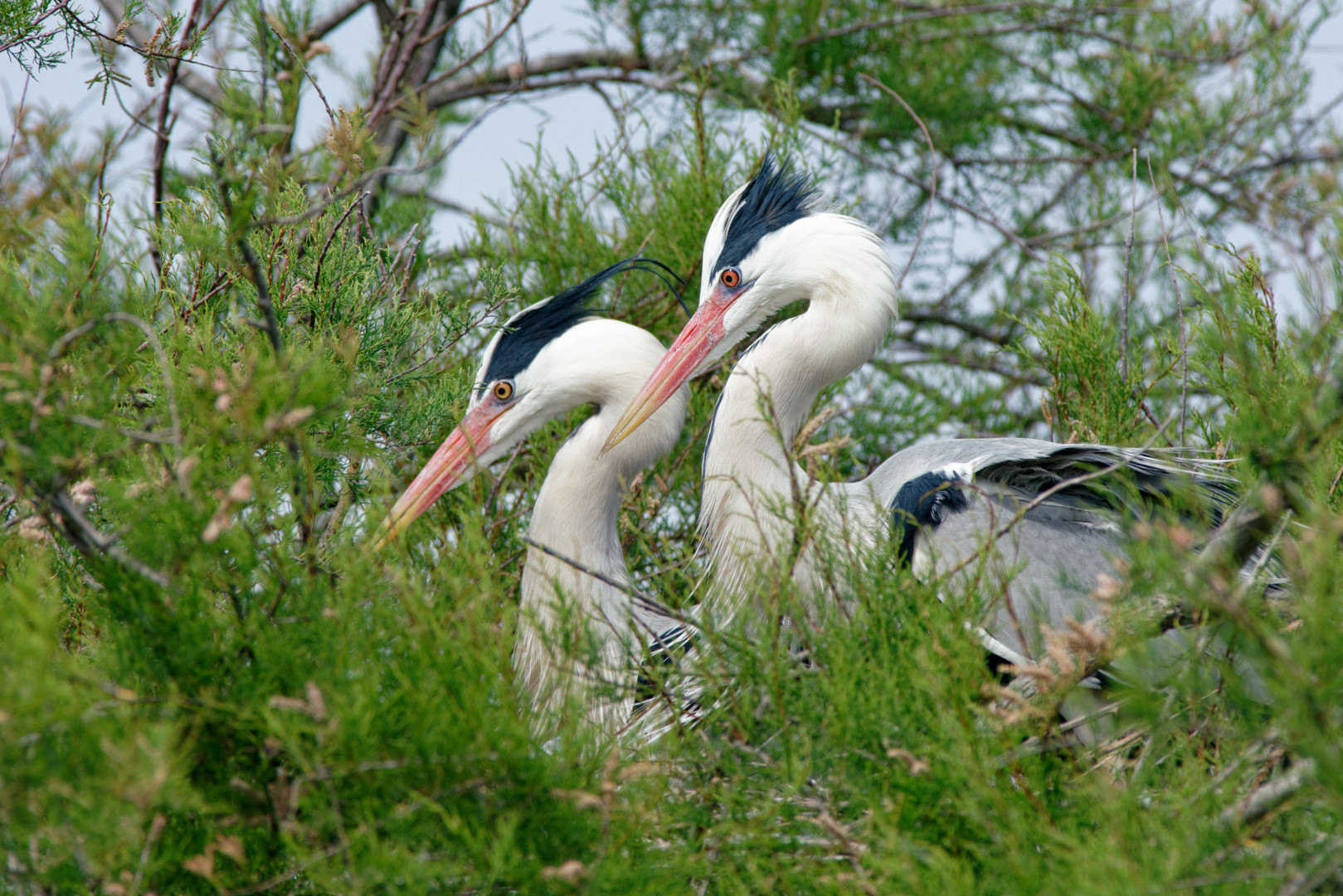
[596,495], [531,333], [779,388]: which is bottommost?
[596,495]

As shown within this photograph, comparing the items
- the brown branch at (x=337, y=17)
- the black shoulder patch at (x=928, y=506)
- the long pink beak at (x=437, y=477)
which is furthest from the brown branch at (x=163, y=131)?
the brown branch at (x=337, y=17)

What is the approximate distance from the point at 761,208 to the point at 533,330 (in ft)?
2.03

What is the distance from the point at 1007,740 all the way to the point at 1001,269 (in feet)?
9.65

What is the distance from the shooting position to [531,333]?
269 centimetres

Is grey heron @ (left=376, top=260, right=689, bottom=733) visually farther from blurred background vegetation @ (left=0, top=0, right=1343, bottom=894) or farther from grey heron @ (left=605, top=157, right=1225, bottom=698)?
blurred background vegetation @ (left=0, top=0, right=1343, bottom=894)

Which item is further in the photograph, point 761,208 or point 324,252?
point 761,208

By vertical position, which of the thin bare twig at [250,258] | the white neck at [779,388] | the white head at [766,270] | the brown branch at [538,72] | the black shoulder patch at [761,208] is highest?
the brown branch at [538,72]

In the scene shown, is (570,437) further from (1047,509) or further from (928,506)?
(1047,509)

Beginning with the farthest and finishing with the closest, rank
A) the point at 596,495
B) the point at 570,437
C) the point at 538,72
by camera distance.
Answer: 1. the point at 538,72
2. the point at 570,437
3. the point at 596,495

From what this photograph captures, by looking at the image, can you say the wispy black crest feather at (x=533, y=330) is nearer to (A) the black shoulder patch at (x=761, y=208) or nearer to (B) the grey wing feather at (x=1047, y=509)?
(A) the black shoulder patch at (x=761, y=208)

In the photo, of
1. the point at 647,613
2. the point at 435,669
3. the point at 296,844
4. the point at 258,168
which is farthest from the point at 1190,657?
the point at 647,613

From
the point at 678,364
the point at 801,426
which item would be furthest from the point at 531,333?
the point at 801,426

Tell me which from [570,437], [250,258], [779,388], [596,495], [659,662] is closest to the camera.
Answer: [250,258]

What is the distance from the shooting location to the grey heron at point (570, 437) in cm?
250
